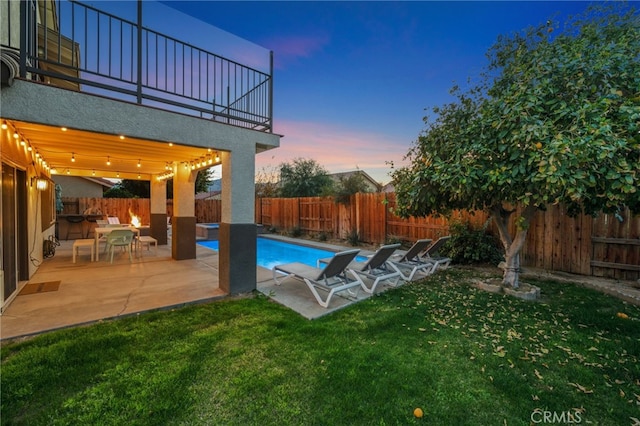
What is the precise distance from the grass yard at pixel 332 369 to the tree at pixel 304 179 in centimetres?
1652

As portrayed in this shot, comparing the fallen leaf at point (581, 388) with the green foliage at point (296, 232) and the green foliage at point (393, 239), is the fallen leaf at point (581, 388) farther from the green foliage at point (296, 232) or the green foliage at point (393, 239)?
the green foliage at point (296, 232)

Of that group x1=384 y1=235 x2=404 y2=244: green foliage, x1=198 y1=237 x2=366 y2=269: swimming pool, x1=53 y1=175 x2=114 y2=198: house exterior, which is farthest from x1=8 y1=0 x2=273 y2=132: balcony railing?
x1=53 y1=175 x2=114 y2=198: house exterior

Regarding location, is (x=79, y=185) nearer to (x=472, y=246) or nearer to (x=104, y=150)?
(x=104, y=150)

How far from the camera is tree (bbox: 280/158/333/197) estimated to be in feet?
68.6

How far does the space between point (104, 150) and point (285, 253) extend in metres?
8.50

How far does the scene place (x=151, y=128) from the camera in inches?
176

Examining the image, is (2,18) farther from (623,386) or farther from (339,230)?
(339,230)

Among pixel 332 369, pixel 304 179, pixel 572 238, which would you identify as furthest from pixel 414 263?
pixel 304 179

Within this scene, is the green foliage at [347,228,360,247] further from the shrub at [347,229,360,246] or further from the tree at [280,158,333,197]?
the tree at [280,158,333,197]

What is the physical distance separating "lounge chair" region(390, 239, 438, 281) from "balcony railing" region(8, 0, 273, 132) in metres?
4.70

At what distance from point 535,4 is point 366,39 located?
5051mm

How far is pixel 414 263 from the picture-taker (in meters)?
7.30

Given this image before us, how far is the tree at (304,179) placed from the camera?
2091 cm

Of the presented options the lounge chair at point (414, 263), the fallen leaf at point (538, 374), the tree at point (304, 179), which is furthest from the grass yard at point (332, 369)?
the tree at point (304, 179)
